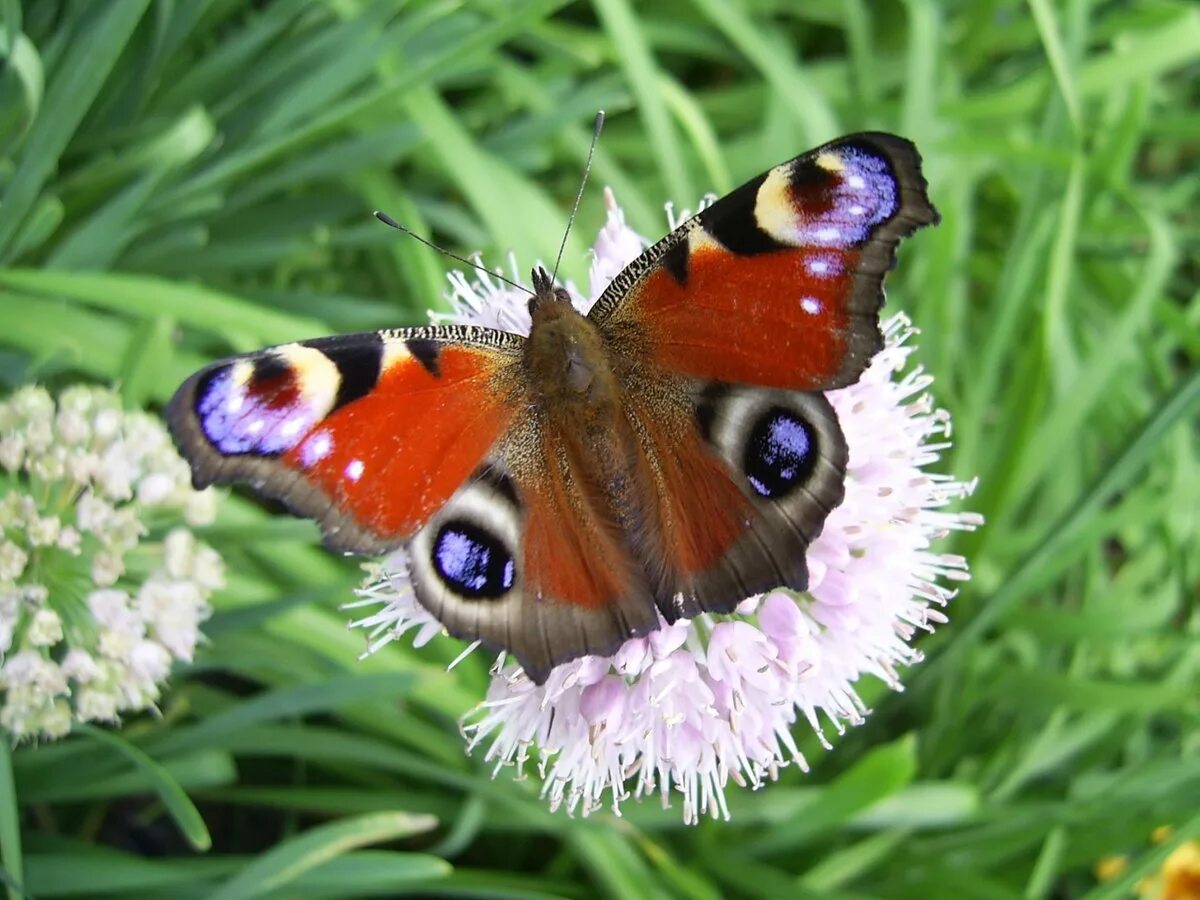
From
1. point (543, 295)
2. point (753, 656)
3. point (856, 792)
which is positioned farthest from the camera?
point (856, 792)

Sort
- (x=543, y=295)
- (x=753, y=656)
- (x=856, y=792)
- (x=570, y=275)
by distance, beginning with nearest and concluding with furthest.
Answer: (x=753, y=656), (x=543, y=295), (x=856, y=792), (x=570, y=275)

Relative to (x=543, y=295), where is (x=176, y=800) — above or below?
below

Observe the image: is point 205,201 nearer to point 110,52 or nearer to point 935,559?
point 110,52

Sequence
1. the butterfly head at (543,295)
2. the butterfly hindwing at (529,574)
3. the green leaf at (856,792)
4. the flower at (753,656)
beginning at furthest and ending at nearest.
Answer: the green leaf at (856,792) → the butterfly head at (543,295) → the flower at (753,656) → the butterfly hindwing at (529,574)

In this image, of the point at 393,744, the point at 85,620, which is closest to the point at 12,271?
the point at 85,620

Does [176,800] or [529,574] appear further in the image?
[176,800]

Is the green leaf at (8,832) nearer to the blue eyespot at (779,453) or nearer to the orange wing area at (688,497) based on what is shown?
the orange wing area at (688,497)

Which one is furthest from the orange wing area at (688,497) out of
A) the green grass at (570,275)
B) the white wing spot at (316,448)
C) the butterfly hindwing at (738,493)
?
the green grass at (570,275)

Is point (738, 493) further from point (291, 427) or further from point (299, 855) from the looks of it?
point (299, 855)

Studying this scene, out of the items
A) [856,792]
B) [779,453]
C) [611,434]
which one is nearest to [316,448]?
[611,434]
